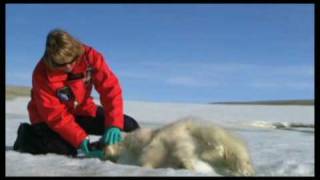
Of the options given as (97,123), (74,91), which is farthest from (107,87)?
(97,123)

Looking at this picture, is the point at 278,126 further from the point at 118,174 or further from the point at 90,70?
the point at 118,174

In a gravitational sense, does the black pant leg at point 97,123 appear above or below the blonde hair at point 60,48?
below

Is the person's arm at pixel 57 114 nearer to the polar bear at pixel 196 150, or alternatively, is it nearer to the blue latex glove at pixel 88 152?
the blue latex glove at pixel 88 152

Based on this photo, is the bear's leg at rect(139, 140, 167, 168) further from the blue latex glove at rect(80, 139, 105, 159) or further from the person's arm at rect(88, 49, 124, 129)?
the person's arm at rect(88, 49, 124, 129)

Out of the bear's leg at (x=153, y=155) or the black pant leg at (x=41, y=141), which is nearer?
the bear's leg at (x=153, y=155)

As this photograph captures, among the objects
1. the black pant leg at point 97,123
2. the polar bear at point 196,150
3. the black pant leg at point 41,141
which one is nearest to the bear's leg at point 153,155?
the polar bear at point 196,150

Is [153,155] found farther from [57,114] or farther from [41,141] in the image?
[41,141]

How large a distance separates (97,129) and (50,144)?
480 millimetres

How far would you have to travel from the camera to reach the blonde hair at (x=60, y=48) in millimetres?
3912

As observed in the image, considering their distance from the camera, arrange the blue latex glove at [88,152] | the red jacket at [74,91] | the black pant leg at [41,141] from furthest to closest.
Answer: the black pant leg at [41,141] < the red jacket at [74,91] < the blue latex glove at [88,152]

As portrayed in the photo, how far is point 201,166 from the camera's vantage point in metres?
3.33

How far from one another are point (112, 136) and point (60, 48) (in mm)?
695

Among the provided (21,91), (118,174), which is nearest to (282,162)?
(118,174)

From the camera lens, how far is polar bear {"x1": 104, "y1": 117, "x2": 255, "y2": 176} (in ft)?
11.0
